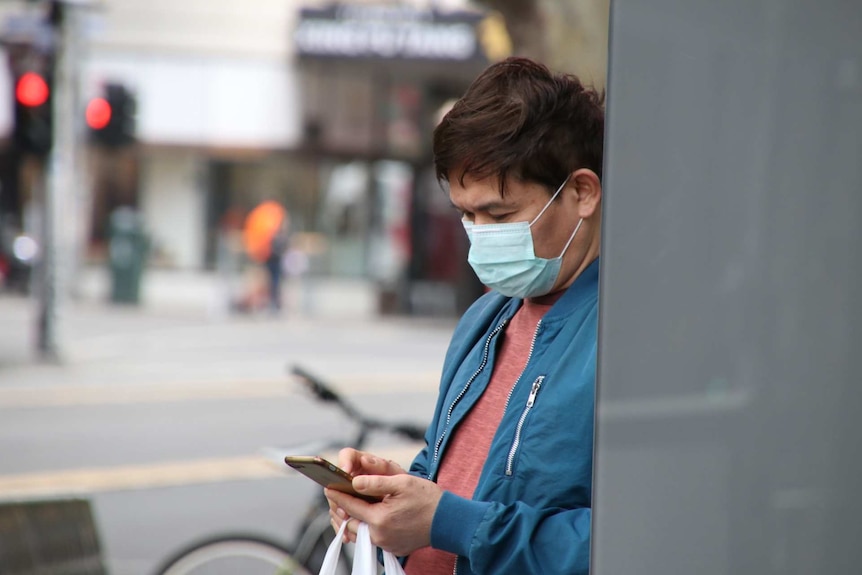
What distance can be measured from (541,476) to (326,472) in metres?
0.33

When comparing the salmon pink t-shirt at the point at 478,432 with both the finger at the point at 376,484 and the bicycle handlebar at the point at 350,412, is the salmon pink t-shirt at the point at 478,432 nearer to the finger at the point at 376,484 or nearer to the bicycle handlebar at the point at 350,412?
the finger at the point at 376,484

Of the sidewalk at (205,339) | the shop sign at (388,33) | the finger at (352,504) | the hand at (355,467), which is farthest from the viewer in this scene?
the shop sign at (388,33)

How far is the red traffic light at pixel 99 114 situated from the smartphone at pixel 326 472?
12.9 metres

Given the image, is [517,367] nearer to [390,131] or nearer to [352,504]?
[352,504]

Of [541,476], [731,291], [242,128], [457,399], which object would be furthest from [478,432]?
[242,128]

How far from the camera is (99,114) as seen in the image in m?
13.9

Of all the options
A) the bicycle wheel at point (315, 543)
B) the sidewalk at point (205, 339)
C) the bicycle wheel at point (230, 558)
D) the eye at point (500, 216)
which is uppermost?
the eye at point (500, 216)

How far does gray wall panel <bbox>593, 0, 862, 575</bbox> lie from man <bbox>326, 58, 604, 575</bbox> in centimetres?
49

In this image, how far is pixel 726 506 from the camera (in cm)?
114

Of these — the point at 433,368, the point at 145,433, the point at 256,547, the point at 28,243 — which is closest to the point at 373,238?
the point at 28,243

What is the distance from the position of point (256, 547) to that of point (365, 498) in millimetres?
2182

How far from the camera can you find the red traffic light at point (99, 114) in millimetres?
13906

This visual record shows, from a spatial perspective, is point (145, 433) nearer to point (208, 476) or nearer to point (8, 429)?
point (8, 429)

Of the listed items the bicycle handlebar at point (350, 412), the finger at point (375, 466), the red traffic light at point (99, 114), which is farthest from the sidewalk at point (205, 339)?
the finger at point (375, 466)
